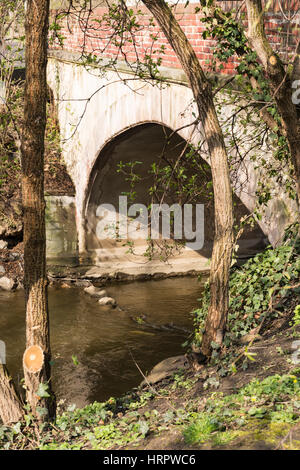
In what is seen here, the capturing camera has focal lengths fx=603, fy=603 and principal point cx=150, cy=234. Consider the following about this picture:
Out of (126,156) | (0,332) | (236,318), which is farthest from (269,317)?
(126,156)

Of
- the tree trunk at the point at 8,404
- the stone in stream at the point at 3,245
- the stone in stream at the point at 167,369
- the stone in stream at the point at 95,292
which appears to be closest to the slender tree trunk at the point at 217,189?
the stone in stream at the point at 167,369


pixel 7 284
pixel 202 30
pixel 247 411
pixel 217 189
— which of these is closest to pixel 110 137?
pixel 7 284

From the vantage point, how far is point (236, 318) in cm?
565

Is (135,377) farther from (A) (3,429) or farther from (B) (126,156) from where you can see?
(B) (126,156)

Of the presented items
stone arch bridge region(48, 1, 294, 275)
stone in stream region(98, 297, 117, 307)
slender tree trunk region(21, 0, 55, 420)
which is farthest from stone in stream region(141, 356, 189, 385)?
stone in stream region(98, 297, 117, 307)

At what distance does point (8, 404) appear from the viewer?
13.4 ft

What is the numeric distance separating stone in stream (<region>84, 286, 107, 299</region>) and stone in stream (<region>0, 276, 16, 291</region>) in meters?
1.38

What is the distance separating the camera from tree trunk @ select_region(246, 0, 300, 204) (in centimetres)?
441

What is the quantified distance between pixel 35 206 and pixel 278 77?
1.99 meters

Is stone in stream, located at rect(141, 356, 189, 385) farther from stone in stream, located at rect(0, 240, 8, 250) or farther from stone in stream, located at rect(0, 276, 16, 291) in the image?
stone in stream, located at rect(0, 240, 8, 250)

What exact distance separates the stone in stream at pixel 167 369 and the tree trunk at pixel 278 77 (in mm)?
2042

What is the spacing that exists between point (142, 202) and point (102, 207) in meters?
0.85

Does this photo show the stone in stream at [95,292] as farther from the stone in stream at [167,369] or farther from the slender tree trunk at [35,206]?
the slender tree trunk at [35,206]

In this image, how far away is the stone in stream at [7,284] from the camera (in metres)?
11.2
